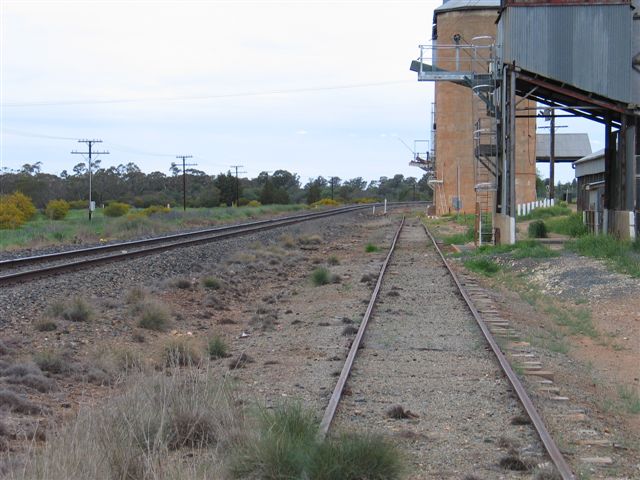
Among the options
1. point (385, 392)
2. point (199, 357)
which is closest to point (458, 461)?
point (385, 392)

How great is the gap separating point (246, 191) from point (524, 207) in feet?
351

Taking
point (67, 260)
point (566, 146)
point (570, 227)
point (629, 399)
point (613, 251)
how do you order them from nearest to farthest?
point (629, 399)
point (613, 251)
point (67, 260)
point (570, 227)
point (566, 146)

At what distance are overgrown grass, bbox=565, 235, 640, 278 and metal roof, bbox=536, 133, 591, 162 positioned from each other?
63.9 meters

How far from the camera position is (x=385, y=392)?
9.80m

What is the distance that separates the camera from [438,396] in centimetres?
965

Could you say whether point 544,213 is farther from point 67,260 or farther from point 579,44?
point 67,260

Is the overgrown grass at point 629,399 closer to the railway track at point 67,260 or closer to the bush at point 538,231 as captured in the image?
the railway track at point 67,260

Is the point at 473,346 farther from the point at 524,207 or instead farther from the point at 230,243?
the point at 524,207

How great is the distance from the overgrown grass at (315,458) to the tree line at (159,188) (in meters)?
110

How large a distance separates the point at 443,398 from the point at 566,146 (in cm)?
8845

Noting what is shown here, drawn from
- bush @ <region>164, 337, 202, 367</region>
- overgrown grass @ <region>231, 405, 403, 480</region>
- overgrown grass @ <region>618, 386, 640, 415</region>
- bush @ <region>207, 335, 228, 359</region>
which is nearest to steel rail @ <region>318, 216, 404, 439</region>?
overgrown grass @ <region>231, 405, 403, 480</region>

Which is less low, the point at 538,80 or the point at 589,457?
the point at 538,80

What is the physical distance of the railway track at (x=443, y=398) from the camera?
730cm

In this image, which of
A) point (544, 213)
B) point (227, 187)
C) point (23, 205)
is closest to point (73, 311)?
point (544, 213)
